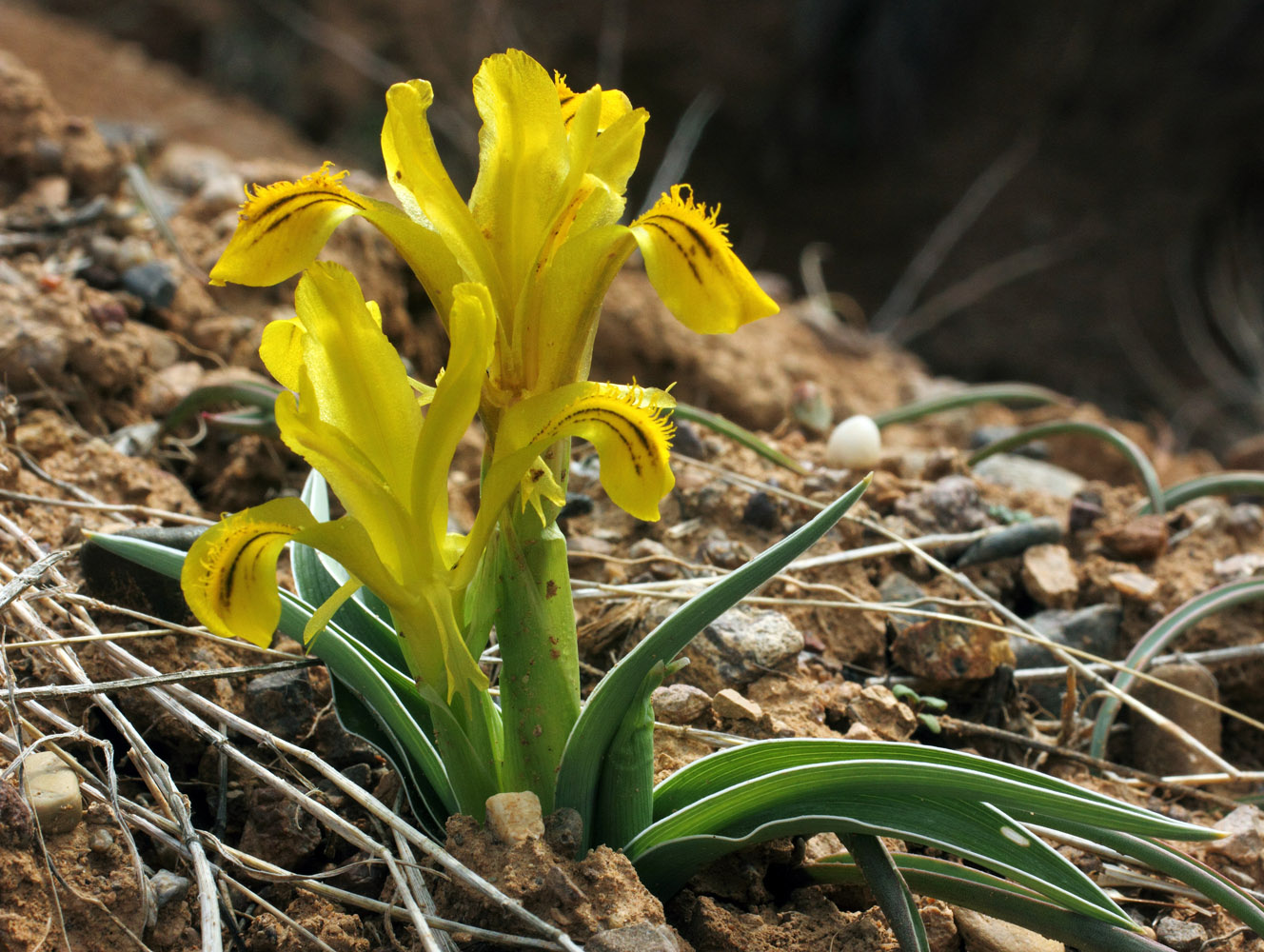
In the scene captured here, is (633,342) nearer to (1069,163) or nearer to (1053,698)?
(1053,698)

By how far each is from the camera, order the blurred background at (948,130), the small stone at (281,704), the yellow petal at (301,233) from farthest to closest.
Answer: the blurred background at (948,130), the small stone at (281,704), the yellow petal at (301,233)

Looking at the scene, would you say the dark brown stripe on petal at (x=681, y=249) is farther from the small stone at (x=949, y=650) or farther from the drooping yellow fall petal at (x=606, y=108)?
the small stone at (x=949, y=650)

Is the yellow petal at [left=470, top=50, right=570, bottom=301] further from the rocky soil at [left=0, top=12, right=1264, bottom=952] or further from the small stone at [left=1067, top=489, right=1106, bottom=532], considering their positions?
the small stone at [left=1067, top=489, right=1106, bottom=532]

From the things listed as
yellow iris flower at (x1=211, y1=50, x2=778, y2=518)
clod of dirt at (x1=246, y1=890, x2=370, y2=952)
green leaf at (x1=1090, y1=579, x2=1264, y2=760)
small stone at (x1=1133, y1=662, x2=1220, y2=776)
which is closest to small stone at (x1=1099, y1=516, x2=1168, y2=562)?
green leaf at (x1=1090, y1=579, x2=1264, y2=760)

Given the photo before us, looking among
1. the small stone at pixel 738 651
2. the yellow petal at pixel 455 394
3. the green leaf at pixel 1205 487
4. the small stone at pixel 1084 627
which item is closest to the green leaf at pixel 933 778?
the small stone at pixel 738 651

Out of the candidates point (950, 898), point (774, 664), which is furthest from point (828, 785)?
point (774, 664)
